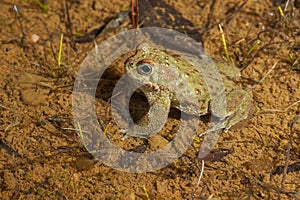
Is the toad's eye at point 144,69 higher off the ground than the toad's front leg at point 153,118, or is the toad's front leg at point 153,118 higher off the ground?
the toad's eye at point 144,69

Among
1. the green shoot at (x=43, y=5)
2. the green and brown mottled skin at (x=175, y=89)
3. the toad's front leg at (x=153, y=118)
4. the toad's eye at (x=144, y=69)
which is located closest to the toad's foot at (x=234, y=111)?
the green and brown mottled skin at (x=175, y=89)

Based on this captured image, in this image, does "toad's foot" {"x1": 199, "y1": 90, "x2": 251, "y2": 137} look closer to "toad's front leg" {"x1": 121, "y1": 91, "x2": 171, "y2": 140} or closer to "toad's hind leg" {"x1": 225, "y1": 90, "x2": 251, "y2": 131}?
"toad's hind leg" {"x1": 225, "y1": 90, "x2": 251, "y2": 131}

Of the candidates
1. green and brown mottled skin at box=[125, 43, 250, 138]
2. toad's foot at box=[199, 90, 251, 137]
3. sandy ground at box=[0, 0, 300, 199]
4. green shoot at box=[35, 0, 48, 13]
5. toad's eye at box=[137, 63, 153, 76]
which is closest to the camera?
sandy ground at box=[0, 0, 300, 199]

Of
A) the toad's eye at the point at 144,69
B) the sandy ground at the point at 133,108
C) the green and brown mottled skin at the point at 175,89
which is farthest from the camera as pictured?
the green and brown mottled skin at the point at 175,89

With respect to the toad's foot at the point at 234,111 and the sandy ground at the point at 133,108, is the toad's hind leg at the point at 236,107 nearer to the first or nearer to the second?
the toad's foot at the point at 234,111

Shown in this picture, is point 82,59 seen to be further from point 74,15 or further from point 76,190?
point 76,190

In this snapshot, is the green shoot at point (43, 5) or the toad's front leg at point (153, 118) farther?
the green shoot at point (43, 5)

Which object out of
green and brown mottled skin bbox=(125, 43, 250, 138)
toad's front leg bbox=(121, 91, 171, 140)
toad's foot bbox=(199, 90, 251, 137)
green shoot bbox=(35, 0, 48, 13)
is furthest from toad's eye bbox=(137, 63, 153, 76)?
green shoot bbox=(35, 0, 48, 13)

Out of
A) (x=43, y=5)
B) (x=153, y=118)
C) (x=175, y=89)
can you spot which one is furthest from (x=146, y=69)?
(x=43, y=5)
